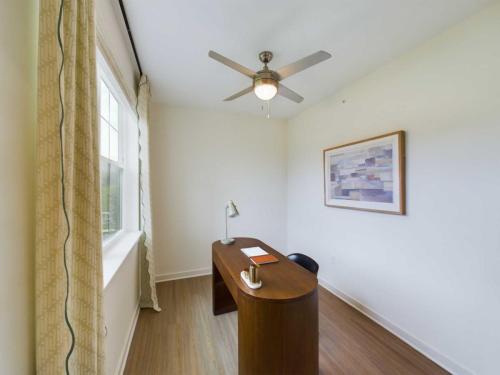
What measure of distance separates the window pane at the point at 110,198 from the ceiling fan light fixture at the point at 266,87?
1.39 m

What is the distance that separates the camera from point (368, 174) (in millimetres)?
2197

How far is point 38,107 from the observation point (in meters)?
0.62

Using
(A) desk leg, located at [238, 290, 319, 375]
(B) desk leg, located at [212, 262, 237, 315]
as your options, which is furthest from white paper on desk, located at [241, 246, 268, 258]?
(A) desk leg, located at [238, 290, 319, 375]

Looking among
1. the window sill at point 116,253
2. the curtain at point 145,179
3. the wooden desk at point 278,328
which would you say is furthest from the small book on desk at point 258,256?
the curtain at point 145,179

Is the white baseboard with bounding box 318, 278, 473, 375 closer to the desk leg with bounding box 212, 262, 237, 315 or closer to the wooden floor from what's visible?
the wooden floor

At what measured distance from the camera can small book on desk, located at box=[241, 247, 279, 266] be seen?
1720mm

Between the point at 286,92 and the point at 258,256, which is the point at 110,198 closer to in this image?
the point at 258,256

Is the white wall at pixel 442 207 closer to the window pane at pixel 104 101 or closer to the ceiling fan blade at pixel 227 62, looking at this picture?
the ceiling fan blade at pixel 227 62

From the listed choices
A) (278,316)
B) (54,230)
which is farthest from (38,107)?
(278,316)

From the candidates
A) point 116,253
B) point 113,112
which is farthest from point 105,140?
point 116,253

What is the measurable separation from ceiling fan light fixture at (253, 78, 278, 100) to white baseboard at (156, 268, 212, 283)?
2696 millimetres

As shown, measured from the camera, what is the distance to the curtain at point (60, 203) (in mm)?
629

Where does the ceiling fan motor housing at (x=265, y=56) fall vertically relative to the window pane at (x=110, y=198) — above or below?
above

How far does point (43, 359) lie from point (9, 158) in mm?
609
